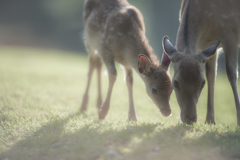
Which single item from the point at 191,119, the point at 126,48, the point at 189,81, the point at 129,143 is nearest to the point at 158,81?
the point at 189,81

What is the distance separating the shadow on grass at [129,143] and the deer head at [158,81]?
50 cm

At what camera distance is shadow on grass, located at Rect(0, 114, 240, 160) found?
9.30 ft

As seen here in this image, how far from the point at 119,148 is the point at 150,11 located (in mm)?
12592

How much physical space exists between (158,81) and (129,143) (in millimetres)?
1388

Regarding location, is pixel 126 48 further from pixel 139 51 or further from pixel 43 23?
pixel 43 23

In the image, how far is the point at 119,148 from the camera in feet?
9.74

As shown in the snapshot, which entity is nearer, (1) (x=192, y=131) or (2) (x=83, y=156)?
(2) (x=83, y=156)

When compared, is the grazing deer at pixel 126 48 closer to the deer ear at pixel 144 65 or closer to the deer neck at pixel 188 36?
the deer ear at pixel 144 65

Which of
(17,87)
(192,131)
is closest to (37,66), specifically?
(17,87)

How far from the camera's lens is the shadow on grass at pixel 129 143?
283cm

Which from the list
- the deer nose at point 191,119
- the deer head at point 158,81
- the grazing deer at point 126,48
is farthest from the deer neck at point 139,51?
the deer nose at point 191,119

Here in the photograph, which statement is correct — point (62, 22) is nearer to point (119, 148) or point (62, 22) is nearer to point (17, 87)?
point (17, 87)

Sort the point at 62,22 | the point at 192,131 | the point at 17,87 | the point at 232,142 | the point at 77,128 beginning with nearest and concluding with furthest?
1. the point at 232,142
2. the point at 192,131
3. the point at 77,128
4. the point at 17,87
5. the point at 62,22

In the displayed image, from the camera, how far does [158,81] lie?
4.18 meters
